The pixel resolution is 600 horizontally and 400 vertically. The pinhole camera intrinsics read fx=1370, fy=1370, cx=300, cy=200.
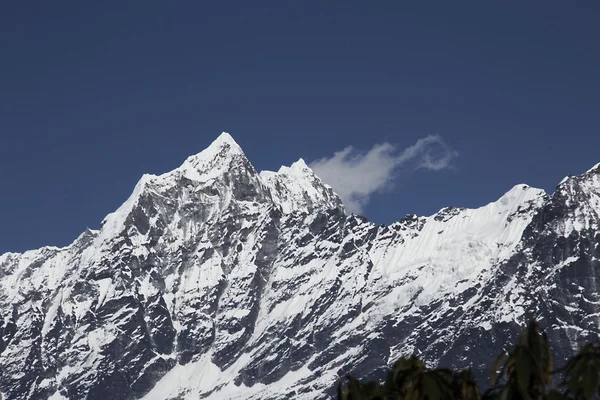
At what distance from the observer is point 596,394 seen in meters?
21.9

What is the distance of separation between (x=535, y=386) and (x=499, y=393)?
0.69 meters

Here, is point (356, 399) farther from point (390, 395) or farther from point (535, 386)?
point (535, 386)

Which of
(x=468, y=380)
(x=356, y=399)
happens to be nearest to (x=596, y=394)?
(x=468, y=380)

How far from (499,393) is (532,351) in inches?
41.1

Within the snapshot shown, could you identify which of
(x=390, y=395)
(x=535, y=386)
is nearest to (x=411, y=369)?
(x=390, y=395)

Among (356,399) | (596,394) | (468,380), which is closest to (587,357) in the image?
(596,394)

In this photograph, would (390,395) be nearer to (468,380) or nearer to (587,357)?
(468,380)

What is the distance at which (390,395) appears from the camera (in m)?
23.1

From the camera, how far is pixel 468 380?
22922mm

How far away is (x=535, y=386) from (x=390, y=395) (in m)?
2.43

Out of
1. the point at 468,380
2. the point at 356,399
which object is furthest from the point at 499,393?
the point at 356,399

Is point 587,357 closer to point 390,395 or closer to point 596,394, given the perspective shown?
point 596,394

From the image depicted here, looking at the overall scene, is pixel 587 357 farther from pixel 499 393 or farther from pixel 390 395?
pixel 390 395

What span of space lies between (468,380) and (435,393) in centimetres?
84
